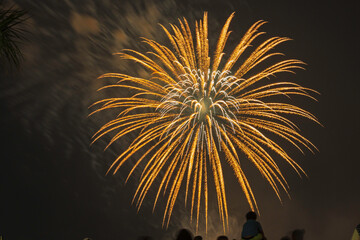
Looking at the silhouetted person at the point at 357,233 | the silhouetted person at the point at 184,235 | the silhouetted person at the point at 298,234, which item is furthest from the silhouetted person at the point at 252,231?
the silhouetted person at the point at 357,233

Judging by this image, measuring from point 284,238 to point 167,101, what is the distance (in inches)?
665

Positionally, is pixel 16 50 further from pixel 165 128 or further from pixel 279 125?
pixel 279 125

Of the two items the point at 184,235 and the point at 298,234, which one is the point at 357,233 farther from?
the point at 184,235

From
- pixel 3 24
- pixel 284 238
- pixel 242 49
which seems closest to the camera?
pixel 284 238

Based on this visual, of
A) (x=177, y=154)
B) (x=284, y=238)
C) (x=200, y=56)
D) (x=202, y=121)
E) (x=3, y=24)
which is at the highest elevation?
(x=200, y=56)

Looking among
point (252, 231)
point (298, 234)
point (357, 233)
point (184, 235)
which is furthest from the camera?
point (252, 231)

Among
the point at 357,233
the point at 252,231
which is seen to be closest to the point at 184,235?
the point at 252,231

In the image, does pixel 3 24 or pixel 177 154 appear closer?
pixel 3 24

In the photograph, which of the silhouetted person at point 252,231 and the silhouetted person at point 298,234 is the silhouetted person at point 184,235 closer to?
the silhouetted person at point 252,231

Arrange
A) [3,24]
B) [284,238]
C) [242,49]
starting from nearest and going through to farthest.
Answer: [284,238] → [3,24] → [242,49]

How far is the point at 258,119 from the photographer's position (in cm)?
2755

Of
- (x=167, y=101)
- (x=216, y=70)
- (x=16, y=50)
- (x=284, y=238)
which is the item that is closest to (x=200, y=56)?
(x=216, y=70)

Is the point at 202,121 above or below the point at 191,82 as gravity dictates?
below

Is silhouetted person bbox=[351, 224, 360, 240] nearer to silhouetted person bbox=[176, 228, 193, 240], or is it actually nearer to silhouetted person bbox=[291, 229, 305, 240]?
silhouetted person bbox=[291, 229, 305, 240]
